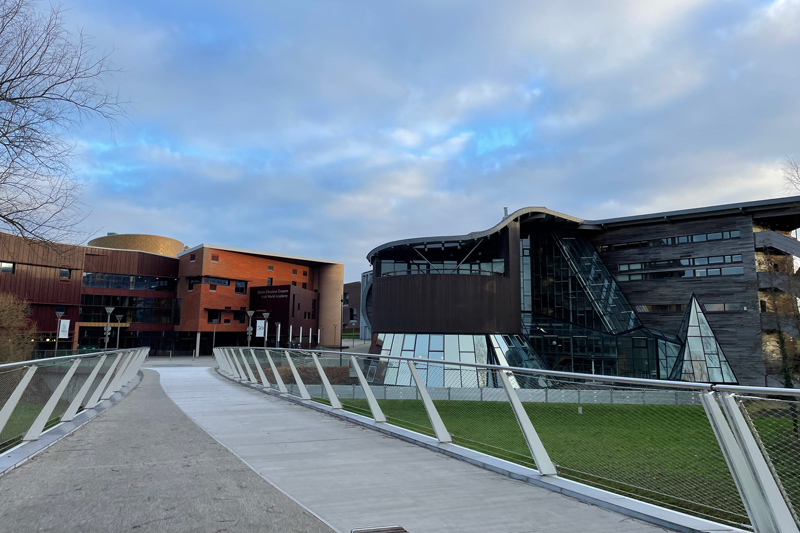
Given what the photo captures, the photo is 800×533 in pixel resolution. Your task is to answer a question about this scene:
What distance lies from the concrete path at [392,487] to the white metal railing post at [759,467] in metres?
0.75

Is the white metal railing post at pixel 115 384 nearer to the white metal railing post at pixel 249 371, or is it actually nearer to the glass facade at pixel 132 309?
the white metal railing post at pixel 249 371

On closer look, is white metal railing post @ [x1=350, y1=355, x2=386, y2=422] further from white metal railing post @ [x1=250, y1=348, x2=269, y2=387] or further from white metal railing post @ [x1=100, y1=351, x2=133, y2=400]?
white metal railing post @ [x1=100, y1=351, x2=133, y2=400]

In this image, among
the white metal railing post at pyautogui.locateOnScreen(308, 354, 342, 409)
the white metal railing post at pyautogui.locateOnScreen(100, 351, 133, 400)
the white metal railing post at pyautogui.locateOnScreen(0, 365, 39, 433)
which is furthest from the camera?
the white metal railing post at pyautogui.locateOnScreen(100, 351, 133, 400)

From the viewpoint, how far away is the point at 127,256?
5547cm

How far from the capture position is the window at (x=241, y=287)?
5822 centimetres

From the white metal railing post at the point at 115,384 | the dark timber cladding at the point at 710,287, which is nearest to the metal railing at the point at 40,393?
the white metal railing post at the point at 115,384

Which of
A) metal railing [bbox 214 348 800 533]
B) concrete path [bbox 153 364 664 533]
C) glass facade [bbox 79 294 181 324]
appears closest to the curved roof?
metal railing [bbox 214 348 800 533]

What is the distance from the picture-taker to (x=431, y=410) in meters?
6.16

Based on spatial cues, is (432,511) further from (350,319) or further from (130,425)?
(350,319)

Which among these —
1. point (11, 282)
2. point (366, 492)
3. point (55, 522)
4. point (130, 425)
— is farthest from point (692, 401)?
point (11, 282)

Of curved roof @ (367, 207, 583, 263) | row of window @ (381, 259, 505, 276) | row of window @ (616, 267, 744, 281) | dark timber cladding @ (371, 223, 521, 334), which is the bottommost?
dark timber cladding @ (371, 223, 521, 334)

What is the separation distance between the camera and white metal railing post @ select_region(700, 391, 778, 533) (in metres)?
3.00

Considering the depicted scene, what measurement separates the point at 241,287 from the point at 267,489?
5723cm

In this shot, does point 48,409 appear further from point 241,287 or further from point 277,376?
point 241,287
